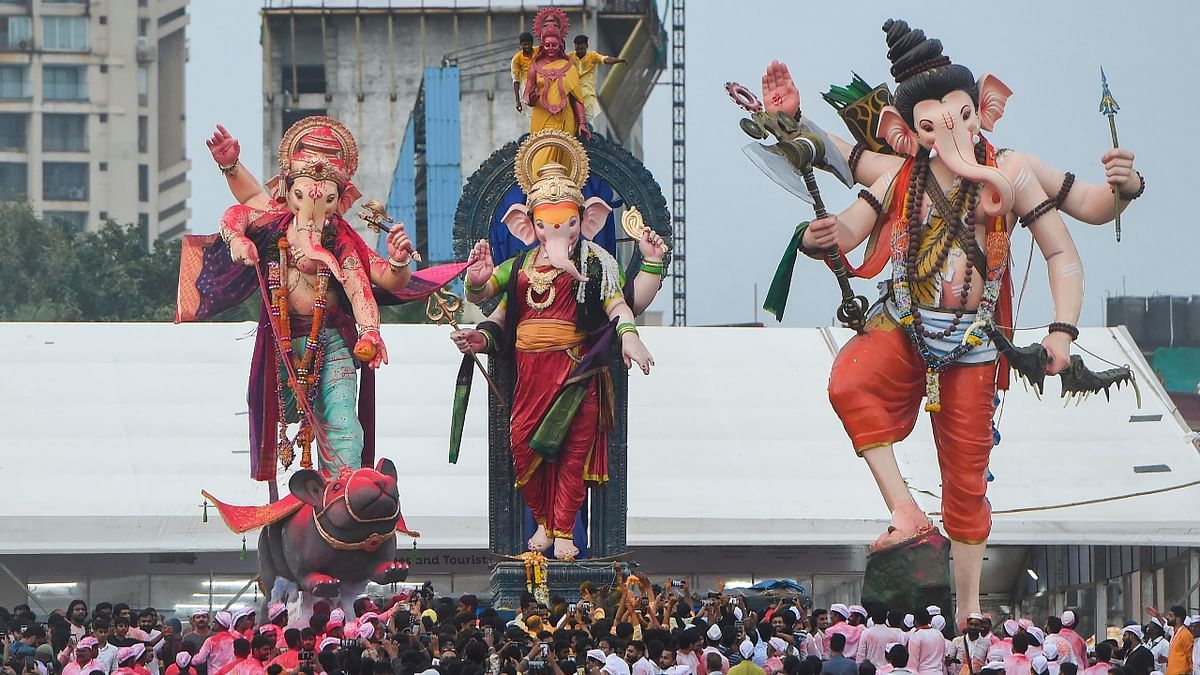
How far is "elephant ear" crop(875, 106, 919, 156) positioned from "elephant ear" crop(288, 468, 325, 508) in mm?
4307

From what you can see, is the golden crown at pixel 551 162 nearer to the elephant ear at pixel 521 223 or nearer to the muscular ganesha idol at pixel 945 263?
the elephant ear at pixel 521 223

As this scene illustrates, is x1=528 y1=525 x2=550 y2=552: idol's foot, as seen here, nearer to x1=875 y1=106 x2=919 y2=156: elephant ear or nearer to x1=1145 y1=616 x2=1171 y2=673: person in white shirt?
x1=875 y1=106 x2=919 y2=156: elephant ear

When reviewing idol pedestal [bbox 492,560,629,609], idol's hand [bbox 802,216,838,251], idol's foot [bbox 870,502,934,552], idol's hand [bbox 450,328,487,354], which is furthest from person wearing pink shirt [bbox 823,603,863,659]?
idol's hand [bbox 450,328,487,354]

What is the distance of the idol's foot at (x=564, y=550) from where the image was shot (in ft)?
54.5

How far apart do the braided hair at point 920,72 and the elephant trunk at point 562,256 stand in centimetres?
269

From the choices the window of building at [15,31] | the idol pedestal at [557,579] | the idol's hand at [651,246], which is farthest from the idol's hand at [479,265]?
the window of building at [15,31]

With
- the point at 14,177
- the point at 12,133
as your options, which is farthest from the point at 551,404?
the point at 12,133

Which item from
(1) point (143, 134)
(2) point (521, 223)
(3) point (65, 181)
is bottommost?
(2) point (521, 223)

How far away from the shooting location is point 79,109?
60.1 m

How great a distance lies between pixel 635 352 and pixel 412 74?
98.6ft

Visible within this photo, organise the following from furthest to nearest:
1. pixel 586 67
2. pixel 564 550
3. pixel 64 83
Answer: pixel 64 83, pixel 586 67, pixel 564 550

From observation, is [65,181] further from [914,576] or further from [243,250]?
[914,576]

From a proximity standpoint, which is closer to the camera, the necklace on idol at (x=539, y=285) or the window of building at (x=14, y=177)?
the necklace on idol at (x=539, y=285)

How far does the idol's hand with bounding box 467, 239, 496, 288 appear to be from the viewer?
16.3 meters
